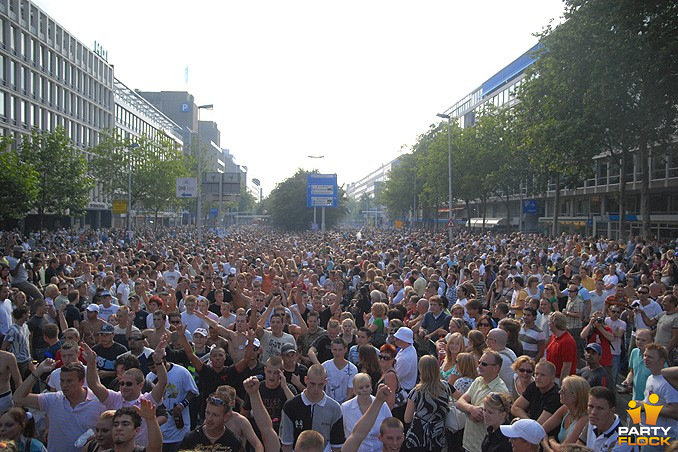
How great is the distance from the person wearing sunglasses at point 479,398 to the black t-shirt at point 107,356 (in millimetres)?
3824

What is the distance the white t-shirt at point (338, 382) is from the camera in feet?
19.8

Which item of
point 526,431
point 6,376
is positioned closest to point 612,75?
point 526,431

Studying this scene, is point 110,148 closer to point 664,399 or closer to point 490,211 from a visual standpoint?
point 490,211

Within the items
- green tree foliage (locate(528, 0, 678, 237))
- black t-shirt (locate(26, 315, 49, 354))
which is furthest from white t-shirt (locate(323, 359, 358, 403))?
green tree foliage (locate(528, 0, 678, 237))

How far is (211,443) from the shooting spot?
4.33 meters

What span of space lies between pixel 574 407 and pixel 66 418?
4141 mm

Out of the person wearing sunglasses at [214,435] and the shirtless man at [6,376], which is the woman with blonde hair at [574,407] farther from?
the shirtless man at [6,376]

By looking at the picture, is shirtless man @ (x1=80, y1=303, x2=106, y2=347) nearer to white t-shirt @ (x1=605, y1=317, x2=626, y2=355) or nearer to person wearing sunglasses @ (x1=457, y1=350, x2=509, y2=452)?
person wearing sunglasses @ (x1=457, y1=350, x2=509, y2=452)

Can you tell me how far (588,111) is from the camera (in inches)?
922

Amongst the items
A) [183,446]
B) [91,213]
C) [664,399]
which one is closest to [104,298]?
[183,446]

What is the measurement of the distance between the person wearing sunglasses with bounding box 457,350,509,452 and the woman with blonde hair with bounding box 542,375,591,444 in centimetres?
53

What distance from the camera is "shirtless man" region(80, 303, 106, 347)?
26.8 ft

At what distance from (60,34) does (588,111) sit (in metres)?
52.6

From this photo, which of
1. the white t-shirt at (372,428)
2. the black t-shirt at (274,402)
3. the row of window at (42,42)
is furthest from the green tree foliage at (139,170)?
the white t-shirt at (372,428)
